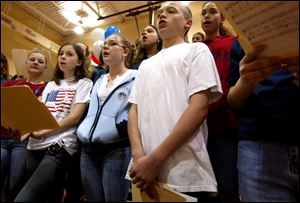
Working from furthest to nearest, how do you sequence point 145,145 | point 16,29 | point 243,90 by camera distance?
point 16,29 → point 145,145 → point 243,90

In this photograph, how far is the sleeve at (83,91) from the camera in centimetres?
153

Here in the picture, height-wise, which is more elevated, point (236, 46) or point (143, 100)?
point (236, 46)

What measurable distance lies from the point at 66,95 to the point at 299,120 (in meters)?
1.15

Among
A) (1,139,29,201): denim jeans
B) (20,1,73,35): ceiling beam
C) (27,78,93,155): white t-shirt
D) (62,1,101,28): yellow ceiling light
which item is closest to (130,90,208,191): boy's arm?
(27,78,93,155): white t-shirt

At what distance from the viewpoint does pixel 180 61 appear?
1.03 metres

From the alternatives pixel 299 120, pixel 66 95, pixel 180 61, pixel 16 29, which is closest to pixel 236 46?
pixel 180 61

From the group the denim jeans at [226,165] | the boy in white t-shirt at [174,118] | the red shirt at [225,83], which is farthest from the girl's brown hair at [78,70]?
the denim jeans at [226,165]

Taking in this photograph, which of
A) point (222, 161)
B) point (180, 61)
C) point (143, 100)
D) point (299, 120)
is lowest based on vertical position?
point (222, 161)

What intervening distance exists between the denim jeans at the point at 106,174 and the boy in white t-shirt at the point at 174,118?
23 centimetres

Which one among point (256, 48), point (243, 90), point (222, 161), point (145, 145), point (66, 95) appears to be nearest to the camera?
point (256, 48)

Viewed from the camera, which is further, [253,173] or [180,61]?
[180,61]

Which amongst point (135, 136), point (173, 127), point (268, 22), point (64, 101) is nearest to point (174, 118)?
point (173, 127)

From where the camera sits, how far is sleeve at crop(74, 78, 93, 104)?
5.02 feet

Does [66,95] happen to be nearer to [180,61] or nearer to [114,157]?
[114,157]
